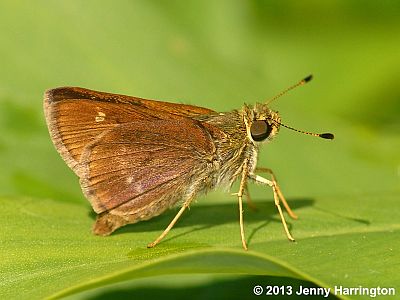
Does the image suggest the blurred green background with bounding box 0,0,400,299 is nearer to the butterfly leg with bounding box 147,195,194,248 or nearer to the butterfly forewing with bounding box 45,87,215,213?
the butterfly leg with bounding box 147,195,194,248

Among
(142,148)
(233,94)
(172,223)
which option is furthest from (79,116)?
(233,94)

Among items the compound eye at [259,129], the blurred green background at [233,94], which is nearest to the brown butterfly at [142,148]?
the compound eye at [259,129]

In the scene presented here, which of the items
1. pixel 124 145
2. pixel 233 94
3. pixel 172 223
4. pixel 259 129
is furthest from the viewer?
pixel 233 94

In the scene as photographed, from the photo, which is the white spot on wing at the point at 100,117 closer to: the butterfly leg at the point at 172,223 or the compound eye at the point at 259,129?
the butterfly leg at the point at 172,223

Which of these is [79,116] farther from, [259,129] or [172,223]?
[259,129]

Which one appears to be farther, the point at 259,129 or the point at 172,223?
the point at 259,129

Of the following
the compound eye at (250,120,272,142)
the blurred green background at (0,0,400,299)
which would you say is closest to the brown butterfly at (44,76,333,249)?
the compound eye at (250,120,272,142)

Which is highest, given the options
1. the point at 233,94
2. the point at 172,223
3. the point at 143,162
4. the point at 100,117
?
the point at 233,94

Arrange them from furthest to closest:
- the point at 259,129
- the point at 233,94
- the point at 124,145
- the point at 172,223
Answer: the point at 233,94, the point at 259,129, the point at 124,145, the point at 172,223
